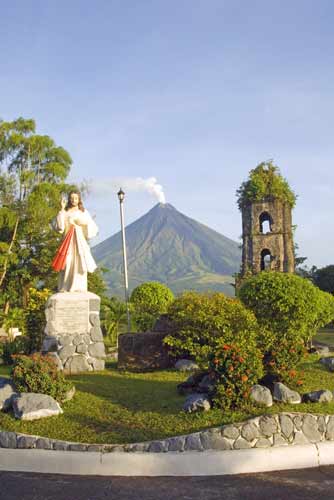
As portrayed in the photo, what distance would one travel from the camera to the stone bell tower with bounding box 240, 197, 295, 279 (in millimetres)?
34281

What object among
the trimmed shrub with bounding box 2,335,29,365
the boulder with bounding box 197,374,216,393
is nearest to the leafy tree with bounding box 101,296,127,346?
the trimmed shrub with bounding box 2,335,29,365

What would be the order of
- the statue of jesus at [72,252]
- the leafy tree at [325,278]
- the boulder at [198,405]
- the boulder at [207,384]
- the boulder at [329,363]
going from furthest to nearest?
the leafy tree at [325,278], the statue of jesus at [72,252], the boulder at [329,363], the boulder at [207,384], the boulder at [198,405]

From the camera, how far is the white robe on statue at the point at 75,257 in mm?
13500

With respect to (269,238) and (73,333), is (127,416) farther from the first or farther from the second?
(269,238)

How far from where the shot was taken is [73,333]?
516 inches

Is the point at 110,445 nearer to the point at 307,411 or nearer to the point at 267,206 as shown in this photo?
the point at 307,411

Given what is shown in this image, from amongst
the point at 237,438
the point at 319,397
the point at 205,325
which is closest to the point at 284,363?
the point at 319,397

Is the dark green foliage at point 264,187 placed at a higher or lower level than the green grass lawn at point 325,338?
higher

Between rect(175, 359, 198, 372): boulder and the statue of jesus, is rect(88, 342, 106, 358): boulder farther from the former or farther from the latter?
rect(175, 359, 198, 372): boulder

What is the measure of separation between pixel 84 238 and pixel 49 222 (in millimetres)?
20627

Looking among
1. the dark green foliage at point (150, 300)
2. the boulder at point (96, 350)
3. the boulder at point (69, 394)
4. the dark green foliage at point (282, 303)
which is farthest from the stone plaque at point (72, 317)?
the dark green foliage at point (150, 300)

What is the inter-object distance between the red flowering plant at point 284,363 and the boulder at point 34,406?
3.98 meters

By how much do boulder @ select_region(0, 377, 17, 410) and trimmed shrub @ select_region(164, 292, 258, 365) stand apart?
4541 millimetres

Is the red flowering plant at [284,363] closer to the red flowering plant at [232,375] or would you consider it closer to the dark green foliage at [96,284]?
the red flowering plant at [232,375]
